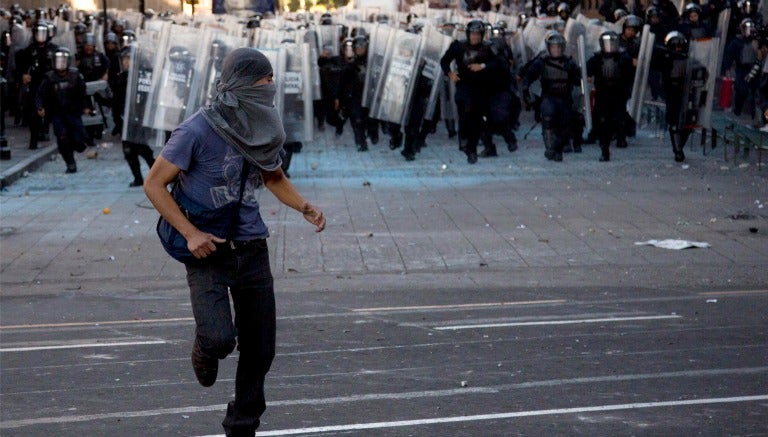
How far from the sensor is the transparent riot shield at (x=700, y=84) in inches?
795

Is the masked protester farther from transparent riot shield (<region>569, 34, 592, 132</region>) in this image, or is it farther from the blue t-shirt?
transparent riot shield (<region>569, 34, 592, 132</region>)

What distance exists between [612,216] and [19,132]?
15664mm

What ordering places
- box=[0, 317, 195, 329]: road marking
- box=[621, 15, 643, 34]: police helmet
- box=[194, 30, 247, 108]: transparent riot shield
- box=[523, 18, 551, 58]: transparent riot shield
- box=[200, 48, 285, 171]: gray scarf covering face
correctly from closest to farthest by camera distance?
box=[200, 48, 285, 171]: gray scarf covering face, box=[0, 317, 195, 329]: road marking, box=[194, 30, 247, 108]: transparent riot shield, box=[621, 15, 643, 34]: police helmet, box=[523, 18, 551, 58]: transparent riot shield

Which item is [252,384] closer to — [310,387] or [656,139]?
[310,387]

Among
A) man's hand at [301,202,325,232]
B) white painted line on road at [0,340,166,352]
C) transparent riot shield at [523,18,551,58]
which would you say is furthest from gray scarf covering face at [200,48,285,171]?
transparent riot shield at [523,18,551,58]

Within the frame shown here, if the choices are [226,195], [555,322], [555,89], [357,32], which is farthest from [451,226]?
[357,32]

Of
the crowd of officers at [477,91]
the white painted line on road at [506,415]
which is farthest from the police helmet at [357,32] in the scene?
the white painted line on road at [506,415]

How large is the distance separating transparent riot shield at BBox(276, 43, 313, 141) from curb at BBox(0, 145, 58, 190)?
11.9 ft

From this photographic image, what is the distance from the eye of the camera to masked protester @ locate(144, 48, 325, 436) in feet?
17.7

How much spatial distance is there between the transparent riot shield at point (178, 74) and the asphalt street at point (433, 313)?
1.32 m

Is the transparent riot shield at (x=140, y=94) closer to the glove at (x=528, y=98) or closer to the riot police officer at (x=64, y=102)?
the riot police officer at (x=64, y=102)

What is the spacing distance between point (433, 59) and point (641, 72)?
308 centimetres

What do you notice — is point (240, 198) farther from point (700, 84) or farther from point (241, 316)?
point (700, 84)

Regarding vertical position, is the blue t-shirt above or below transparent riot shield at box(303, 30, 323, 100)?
above
